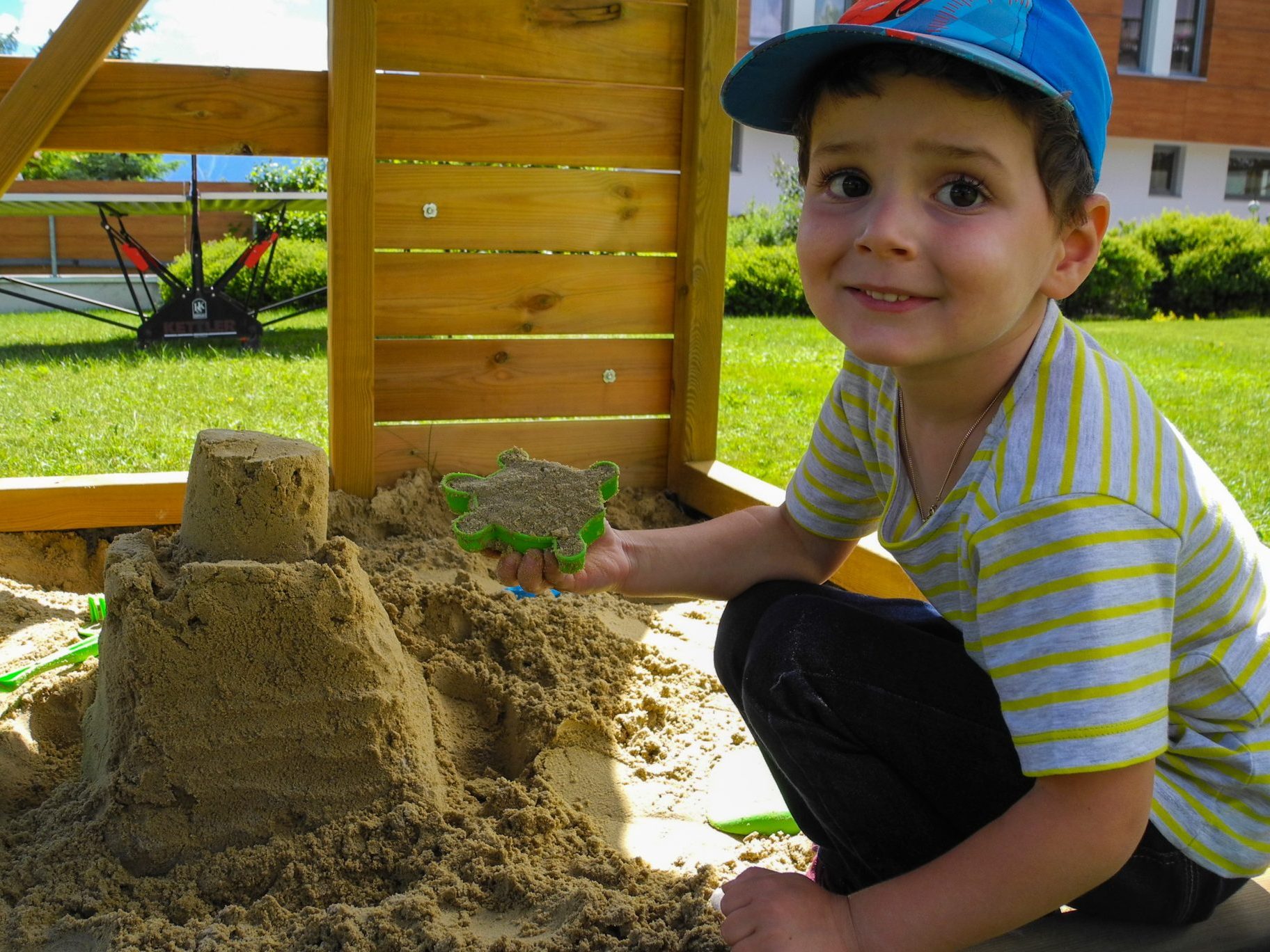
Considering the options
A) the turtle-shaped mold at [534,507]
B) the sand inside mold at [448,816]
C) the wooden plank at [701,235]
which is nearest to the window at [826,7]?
the wooden plank at [701,235]

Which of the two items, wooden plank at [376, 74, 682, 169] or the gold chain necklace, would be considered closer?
the gold chain necklace

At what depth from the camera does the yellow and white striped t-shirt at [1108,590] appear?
118cm

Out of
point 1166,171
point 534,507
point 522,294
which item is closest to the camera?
point 534,507

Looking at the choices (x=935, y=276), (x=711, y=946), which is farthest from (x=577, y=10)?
(x=711, y=946)

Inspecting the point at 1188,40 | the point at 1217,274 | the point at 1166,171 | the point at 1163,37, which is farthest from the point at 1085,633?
the point at 1166,171

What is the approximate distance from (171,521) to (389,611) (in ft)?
3.99

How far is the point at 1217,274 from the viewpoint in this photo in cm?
1197

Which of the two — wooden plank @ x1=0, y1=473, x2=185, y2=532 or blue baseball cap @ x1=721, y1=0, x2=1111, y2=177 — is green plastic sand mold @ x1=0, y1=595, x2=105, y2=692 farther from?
blue baseball cap @ x1=721, y1=0, x2=1111, y2=177

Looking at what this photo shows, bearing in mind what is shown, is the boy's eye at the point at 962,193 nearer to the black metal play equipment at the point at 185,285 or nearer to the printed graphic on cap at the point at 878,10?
the printed graphic on cap at the point at 878,10

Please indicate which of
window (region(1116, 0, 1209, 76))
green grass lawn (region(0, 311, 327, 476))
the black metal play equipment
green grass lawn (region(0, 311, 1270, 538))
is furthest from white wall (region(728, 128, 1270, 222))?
green grass lawn (region(0, 311, 327, 476))

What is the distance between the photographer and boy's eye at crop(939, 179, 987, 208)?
1273 mm

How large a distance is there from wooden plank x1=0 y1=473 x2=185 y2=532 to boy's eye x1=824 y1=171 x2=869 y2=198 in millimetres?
2412

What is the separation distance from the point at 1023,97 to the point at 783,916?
97cm

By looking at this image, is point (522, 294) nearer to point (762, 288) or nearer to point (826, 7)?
point (762, 288)
